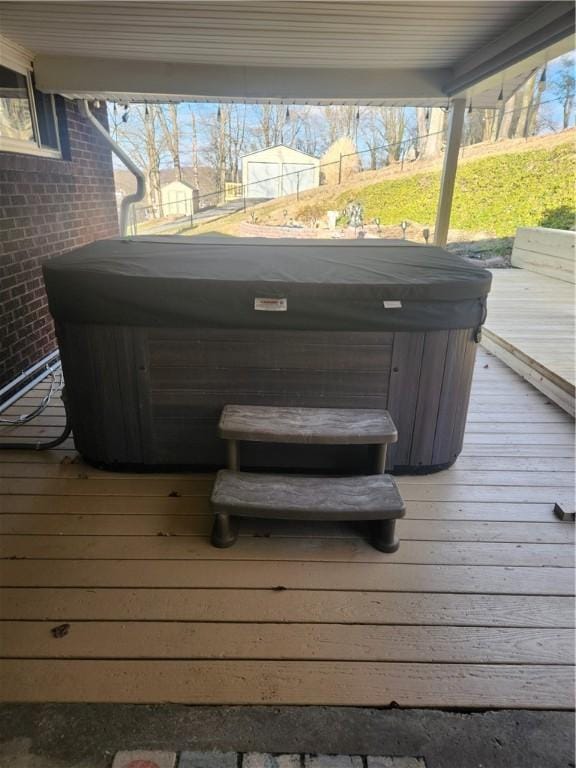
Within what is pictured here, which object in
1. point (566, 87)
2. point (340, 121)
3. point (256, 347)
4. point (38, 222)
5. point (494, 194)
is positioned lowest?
point (256, 347)

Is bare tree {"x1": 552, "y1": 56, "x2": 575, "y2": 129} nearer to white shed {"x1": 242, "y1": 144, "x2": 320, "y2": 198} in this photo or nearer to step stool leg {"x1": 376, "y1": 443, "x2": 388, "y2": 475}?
white shed {"x1": 242, "y1": 144, "x2": 320, "y2": 198}

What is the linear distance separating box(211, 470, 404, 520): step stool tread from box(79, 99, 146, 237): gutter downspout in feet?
11.1

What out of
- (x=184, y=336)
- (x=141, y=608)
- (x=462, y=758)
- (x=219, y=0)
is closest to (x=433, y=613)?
(x=462, y=758)

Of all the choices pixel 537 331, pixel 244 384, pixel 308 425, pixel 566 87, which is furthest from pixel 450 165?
pixel 566 87

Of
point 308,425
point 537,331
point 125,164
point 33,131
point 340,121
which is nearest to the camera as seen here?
point 308,425

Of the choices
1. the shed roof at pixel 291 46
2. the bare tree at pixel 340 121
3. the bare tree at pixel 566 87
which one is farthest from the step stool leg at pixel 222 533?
the bare tree at pixel 566 87

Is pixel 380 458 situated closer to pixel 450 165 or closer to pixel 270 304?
pixel 270 304

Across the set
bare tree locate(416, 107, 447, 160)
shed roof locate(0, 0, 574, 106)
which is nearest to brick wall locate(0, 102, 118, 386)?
shed roof locate(0, 0, 574, 106)

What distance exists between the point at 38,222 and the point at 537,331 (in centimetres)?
442

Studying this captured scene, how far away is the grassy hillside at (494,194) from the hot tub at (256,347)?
8293 millimetres

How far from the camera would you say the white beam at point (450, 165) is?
4.54 metres

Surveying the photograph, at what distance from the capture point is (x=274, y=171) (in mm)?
7938

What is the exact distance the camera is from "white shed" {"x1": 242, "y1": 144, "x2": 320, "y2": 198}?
25.8ft

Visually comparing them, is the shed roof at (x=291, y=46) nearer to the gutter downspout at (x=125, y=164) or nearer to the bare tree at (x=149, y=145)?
the gutter downspout at (x=125, y=164)
